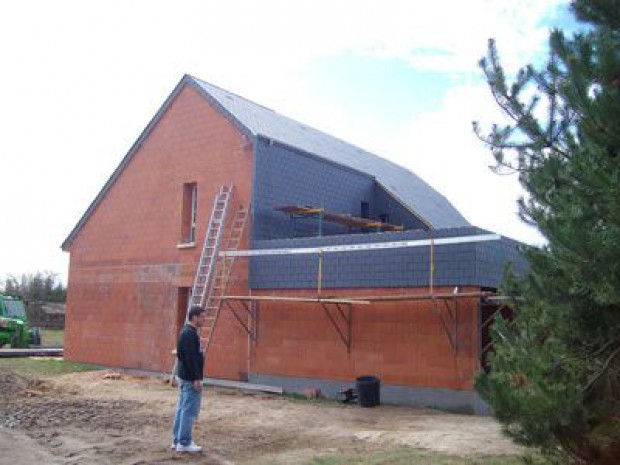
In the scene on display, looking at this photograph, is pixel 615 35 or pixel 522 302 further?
pixel 522 302

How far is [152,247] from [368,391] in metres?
9.48

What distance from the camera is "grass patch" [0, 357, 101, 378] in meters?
20.4

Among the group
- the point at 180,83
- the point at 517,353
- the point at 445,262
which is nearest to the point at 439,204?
the point at 180,83

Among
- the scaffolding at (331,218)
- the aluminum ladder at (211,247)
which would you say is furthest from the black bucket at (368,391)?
the scaffolding at (331,218)

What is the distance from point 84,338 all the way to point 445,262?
13564mm

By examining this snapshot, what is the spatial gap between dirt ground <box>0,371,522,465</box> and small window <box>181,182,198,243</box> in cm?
553

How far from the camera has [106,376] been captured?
19.6m

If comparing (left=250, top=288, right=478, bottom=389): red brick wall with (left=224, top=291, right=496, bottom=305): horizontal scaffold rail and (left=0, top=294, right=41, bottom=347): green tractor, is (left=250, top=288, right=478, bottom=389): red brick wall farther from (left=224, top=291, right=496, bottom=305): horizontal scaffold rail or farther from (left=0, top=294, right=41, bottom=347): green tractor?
(left=0, top=294, right=41, bottom=347): green tractor

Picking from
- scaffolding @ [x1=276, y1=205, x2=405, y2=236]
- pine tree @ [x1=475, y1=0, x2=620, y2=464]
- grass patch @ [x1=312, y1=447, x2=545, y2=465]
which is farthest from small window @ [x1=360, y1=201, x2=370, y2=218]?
pine tree @ [x1=475, y1=0, x2=620, y2=464]

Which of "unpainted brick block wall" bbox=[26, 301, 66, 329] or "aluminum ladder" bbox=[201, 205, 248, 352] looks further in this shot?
"unpainted brick block wall" bbox=[26, 301, 66, 329]

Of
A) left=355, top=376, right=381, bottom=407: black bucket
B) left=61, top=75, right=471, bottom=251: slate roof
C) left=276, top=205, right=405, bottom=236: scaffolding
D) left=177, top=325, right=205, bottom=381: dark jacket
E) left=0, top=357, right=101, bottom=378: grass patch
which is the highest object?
left=61, top=75, right=471, bottom=251: slate roof

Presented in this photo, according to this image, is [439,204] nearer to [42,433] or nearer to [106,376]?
[106,376]

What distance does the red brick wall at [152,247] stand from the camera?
1958 centimetres

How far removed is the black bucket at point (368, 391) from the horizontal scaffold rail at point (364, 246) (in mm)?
2809
